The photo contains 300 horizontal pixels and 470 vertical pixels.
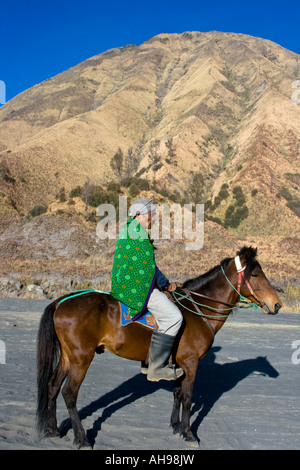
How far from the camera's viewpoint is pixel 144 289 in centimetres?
445

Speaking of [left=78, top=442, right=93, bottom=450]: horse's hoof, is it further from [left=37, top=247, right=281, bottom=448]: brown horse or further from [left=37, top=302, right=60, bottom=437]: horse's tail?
[left=37, top=302, right=60, bottom=437]: horse's tail

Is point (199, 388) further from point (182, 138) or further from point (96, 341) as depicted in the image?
point (182, 138)

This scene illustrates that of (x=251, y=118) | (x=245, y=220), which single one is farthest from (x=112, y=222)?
(x=251, y=118)

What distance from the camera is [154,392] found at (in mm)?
6176

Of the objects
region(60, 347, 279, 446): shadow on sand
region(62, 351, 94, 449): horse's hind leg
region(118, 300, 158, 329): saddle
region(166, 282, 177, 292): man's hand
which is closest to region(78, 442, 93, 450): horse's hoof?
region(62, 351, 94, 449): horse's hind leg

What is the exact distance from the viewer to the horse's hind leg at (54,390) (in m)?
4.36

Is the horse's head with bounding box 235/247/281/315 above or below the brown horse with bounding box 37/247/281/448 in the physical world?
above

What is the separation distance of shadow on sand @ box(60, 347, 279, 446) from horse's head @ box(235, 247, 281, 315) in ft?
5.86

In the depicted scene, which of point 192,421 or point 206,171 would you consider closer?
point 192,421

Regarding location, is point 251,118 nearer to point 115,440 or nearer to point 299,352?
point 299,352

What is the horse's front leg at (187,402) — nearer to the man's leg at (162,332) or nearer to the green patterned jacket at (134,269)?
the man's leg at (162,332)

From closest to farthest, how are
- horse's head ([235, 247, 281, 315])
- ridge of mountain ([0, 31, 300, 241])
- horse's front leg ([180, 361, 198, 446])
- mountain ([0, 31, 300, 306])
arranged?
horse's front leg ([180, 361, 198, 446])
horse's head ([235, 247, 281, 315])
mountain ([0, 31, 300, 306])
ridge of mountain ([0, 31, 300, 241])

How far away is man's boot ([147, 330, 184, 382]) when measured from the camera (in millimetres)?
4441
